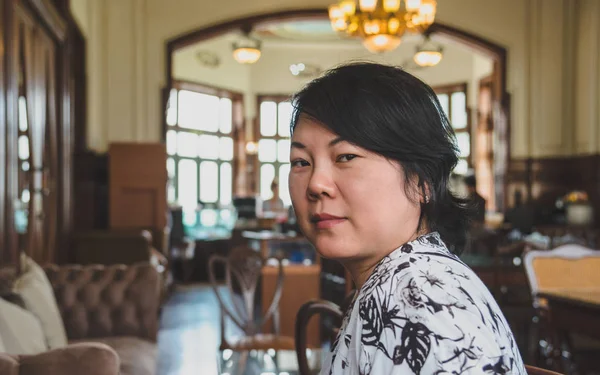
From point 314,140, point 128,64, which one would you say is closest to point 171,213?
point 128,64

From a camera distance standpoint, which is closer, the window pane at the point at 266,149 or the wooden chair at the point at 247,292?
the wooden chair at the point at 247,292

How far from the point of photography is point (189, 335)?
662 centimetres

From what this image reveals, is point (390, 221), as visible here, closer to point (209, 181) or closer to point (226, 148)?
point (209, 181)

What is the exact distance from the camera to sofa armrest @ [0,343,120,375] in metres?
1.72

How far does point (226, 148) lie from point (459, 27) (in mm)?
8224

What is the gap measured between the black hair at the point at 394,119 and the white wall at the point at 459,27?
7915 mm

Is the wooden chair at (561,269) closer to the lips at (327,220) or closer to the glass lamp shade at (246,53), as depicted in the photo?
the lips at (327,220)

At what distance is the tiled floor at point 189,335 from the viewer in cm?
527

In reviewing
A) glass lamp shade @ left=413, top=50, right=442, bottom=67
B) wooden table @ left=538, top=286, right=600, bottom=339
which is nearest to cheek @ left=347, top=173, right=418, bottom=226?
wooden table @ left=538, top=286, right=600, bottom=339

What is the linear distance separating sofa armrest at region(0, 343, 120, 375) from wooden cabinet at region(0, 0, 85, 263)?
2630mm

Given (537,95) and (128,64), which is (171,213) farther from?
(537,95)

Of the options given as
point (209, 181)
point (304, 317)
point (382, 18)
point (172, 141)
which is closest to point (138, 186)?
point (382, 18)

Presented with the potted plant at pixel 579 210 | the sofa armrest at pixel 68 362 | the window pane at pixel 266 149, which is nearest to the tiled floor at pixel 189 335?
the sofa armrest at pixel 68 362

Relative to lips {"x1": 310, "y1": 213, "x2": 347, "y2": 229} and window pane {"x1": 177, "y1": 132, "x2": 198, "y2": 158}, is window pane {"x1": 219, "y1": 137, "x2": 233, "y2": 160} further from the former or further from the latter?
lips {"x1": 310, "y1": 213, "x2": 347, "y2": 229}
